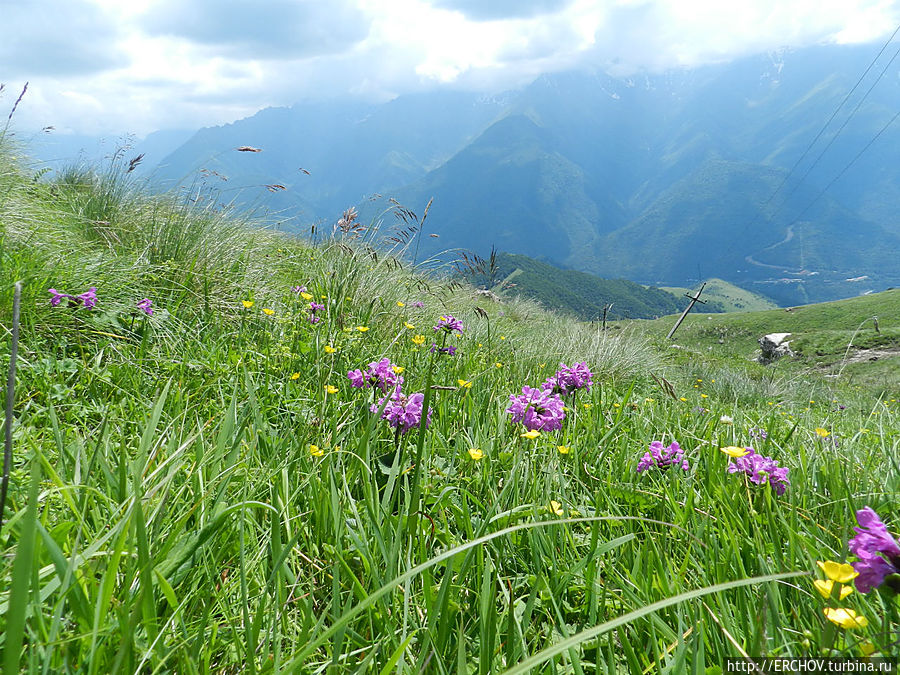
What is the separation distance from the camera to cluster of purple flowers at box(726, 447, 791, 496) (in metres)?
1.69

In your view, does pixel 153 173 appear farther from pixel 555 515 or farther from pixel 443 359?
pixel 555 515

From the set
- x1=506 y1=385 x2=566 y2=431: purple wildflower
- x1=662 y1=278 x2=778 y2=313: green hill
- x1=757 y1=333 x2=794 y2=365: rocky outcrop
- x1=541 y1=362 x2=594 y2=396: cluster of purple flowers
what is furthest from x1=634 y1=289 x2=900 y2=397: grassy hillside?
x1=662 y1=278 x2=778 y2=313: green hill

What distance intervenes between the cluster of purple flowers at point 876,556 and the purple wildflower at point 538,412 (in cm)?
121

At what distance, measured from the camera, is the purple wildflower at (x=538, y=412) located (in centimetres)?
210

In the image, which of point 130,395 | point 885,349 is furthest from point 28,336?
point 885,349

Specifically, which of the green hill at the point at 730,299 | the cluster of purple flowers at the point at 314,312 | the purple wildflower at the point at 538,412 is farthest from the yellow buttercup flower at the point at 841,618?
the green hill at the point at 730,299

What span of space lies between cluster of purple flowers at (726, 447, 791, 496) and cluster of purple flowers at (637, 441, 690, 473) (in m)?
0.21

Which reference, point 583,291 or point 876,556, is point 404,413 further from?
point 583,291

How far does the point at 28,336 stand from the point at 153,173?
5731mm

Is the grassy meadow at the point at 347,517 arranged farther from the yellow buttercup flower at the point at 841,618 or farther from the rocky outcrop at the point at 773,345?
the rocky outcrop at the point at 773,345

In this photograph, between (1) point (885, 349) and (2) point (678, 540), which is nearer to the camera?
(2) point (678, 540)

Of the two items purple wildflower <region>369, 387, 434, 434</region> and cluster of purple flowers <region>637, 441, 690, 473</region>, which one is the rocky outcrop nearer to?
cluster of purple flowers <region>637, 441, 690, 473</region>

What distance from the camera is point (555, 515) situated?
1539mm

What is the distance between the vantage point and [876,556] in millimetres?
914
